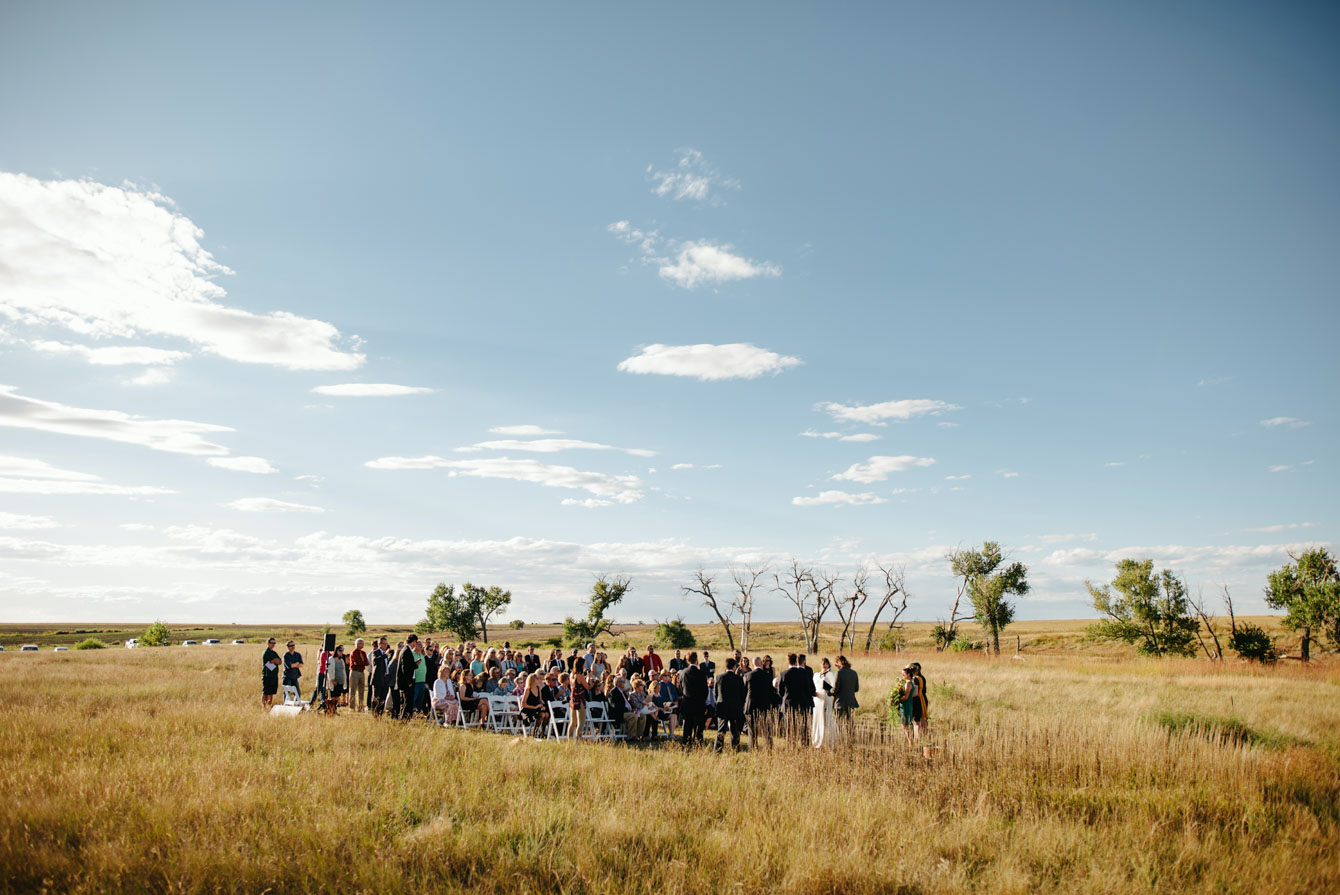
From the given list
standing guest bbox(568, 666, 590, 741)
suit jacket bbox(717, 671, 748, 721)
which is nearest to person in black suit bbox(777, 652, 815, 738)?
suit jacket bbox(717, 671, 748, 721)

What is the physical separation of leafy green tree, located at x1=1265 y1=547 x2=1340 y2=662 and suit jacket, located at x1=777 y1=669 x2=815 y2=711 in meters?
42.5

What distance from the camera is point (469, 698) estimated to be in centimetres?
1496

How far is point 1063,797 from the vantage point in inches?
347

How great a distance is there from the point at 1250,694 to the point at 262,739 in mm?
27493

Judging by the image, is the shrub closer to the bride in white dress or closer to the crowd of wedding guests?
the crowd of wedding guests

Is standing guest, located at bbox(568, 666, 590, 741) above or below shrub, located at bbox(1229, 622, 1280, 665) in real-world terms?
above

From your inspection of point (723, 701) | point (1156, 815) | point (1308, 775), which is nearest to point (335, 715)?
point (723, 701)

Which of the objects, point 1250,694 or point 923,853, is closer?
point 923,853

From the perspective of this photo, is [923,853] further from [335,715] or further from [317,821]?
[335,715]

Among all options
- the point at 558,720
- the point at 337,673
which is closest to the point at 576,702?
the point at 558,720

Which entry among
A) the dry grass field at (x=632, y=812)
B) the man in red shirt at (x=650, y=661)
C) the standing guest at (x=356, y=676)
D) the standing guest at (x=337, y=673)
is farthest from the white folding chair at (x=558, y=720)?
the standing guest at (x=337, y=673)

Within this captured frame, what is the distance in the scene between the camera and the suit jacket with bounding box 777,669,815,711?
13594mm

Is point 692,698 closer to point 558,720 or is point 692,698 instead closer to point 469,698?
point 558,720

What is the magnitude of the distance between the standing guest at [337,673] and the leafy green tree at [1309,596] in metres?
49.6
